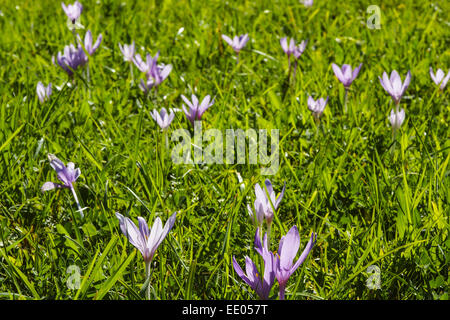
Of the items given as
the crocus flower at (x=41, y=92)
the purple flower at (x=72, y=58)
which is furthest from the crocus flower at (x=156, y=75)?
the crocus flower at (x=41, y=92)

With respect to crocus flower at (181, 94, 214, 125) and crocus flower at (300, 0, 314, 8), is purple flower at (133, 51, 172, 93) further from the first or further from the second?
crocus flower at (300, 0, 314, 8)

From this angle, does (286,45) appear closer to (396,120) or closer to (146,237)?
(396,120)

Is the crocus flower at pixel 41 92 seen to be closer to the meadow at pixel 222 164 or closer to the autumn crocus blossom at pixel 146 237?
the meadow at pixel 222 164

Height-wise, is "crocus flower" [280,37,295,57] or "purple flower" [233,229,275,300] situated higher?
"crocus flower" [280,37,295,57]

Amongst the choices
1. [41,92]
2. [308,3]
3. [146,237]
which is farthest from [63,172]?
[308,3]

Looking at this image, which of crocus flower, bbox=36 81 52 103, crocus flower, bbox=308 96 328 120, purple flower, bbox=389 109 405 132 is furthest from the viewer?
crocus flower, bbox=36 81 52 103

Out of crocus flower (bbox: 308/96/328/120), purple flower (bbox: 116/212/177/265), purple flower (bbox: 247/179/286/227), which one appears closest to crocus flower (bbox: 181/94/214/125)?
crocus flower (bbox: 308/96/328/120)

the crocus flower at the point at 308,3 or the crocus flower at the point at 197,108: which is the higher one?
the crocus flower at the point at 308,3
